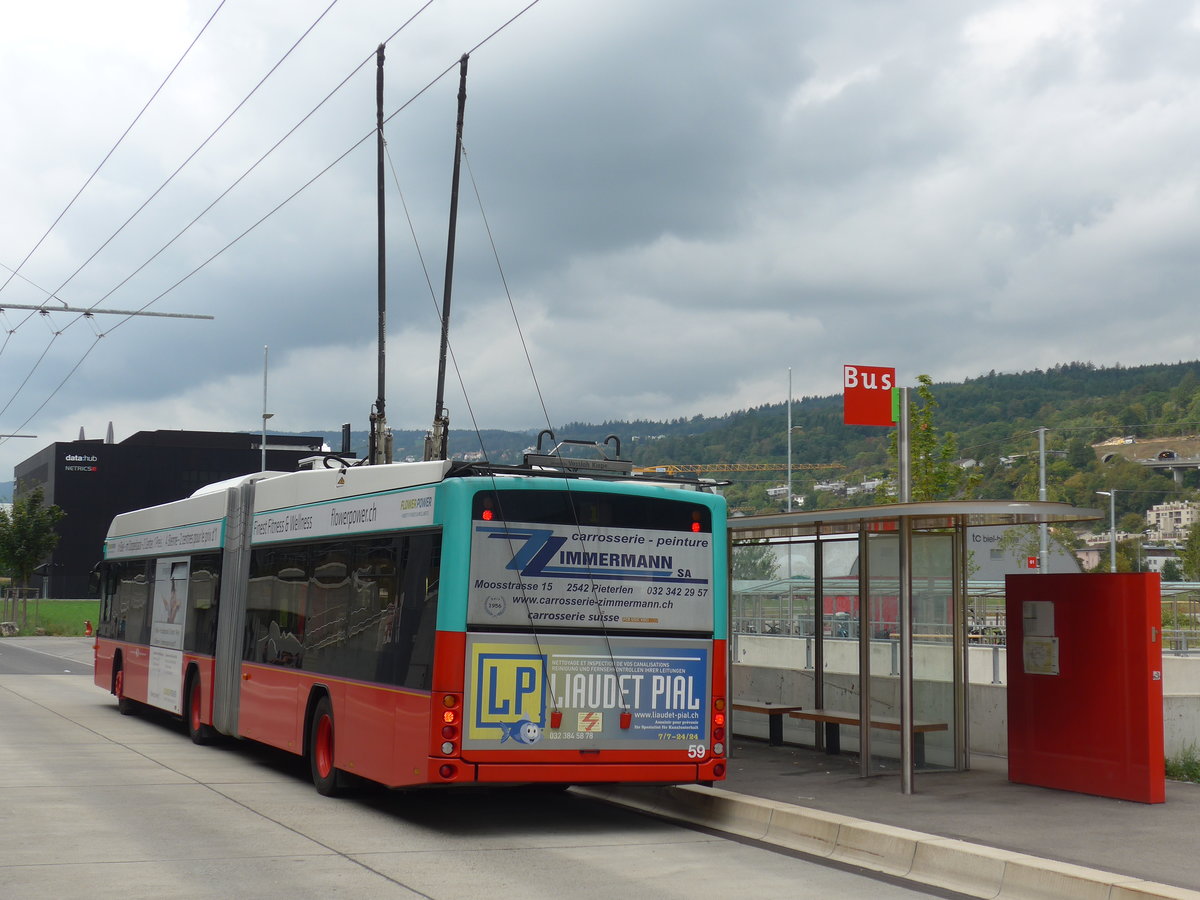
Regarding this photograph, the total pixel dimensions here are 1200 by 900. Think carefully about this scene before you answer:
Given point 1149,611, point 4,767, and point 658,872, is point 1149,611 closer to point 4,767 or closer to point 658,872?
point 658,872

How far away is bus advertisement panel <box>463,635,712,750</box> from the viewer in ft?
34.6

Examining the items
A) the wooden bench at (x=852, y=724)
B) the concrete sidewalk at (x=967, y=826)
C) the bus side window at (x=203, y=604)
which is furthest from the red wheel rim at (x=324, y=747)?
the wooden bench at (x=852, y=724)

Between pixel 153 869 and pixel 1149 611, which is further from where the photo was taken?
pixel 1149 611

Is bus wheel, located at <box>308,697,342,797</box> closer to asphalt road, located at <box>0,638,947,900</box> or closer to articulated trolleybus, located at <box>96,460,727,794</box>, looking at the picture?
articulated trolleybus, located at <box>96,460,727,794</box>

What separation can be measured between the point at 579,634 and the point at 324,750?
10.9 ft

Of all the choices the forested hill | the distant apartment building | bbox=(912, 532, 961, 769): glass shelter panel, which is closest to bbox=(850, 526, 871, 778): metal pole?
bbox=(912, 532, 961, 769): glass shelter panel

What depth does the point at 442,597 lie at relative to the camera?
10.5m

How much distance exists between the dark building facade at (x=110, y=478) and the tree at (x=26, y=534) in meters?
52.0

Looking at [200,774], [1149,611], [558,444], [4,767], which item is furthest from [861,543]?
[4,767]

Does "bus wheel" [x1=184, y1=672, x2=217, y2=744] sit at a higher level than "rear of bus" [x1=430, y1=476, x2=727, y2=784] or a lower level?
lower

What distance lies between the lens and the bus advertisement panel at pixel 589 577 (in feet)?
35.2

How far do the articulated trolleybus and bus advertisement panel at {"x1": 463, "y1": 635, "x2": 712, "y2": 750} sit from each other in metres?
0.01

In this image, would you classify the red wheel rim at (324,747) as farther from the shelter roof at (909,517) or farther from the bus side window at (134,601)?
the bus side window at (134,601)

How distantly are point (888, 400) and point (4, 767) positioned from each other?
9.84 meters
